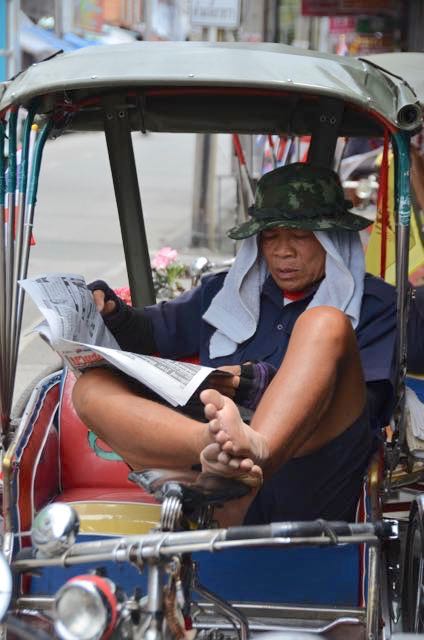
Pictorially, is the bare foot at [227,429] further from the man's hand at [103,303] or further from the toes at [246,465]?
the man's hand at [103,303]

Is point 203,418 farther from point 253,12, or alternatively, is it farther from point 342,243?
point 253,12

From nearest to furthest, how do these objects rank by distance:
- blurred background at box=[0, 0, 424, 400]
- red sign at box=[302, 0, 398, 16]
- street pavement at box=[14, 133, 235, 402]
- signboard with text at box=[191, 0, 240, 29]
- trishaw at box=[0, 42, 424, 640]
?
trishaw at box=[0, 42, 424, 640], blurred background at box=[0, 0, 424, 400], street pavement at box=[14, 133, 235, 402], signboard with text at box=[191, 0, 240, 29], red sign at box=[302, 0, 398, 16]

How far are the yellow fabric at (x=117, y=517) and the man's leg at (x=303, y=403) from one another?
0.48m

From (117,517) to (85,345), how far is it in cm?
58

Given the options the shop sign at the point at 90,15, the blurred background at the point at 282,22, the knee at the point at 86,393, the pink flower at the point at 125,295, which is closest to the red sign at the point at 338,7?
the blurred background at the point at 282,22

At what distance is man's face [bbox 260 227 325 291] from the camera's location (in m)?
3.51

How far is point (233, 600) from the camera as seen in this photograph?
10.5 ft

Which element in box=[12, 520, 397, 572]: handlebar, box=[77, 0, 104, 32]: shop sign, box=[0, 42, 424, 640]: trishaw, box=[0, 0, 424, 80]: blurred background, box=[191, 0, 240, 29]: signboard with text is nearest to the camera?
box=[12, 520, 397, 572]: handlebar

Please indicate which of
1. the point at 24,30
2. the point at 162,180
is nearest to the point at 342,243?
the point at 162,180

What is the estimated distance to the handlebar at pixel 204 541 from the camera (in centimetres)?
232

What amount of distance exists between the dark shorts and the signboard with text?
651 centimetres

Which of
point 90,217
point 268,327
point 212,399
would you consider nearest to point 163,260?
point 268,327

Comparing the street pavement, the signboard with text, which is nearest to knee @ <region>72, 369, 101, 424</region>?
A: the street pavement

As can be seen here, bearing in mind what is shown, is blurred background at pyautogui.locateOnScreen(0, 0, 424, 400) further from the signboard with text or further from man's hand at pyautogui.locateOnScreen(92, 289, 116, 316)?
man's hand at pyautogui.locateOnScreen(92, 289, 116, 316)
